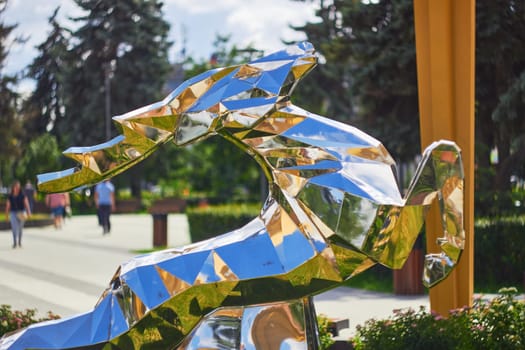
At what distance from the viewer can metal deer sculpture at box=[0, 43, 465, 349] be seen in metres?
3.81

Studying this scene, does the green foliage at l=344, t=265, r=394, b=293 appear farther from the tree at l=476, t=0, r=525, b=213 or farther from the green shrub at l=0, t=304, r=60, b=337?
the green shrub at l=0, t=304, r=60, b=337

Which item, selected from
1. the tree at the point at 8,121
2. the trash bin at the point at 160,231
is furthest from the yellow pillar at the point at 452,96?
the tree at the point at 8,121

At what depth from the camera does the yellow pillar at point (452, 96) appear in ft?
21.5

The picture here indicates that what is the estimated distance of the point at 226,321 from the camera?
3.93m

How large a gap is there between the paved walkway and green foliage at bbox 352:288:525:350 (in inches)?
59.3

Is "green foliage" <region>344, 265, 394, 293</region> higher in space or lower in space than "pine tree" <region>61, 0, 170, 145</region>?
lower

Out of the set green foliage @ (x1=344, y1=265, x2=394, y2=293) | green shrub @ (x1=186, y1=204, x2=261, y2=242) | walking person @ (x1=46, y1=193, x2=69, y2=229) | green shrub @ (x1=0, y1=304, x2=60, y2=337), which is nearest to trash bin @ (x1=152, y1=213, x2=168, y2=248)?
green shrub @ (x1=186, y1=204, x2=261, y2=242)

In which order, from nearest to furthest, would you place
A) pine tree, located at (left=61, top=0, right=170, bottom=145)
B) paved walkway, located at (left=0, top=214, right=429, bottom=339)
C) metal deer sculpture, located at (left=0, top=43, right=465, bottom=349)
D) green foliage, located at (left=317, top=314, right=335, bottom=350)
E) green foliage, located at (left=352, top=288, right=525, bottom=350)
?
metal deer sculpture, located at (left=0, top=43, right=465, bottom=349)
green foliage, located at (left=352, top=288, right=525, bottom=350)
green foliage, located at (left=317, top=314, right=335, bottom=350)
paved walkway, located at (left=0, top=214, right=429, bottom=339)
pine tree, located at (left=61, top=0, right=170, bottom=145)

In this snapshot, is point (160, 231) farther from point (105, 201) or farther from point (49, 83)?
point (49, 83)

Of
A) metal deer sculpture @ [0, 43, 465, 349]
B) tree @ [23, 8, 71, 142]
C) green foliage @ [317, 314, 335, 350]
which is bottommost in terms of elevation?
green foliage @ [317, 314, 335, 350]

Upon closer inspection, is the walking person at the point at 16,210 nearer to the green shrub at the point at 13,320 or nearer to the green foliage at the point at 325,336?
the green shrub at the point at 13,320

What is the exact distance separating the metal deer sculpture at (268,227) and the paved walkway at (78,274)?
3.65 metres

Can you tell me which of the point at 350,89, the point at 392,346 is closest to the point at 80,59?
the point at 350,89

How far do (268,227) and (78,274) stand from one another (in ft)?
33.2
